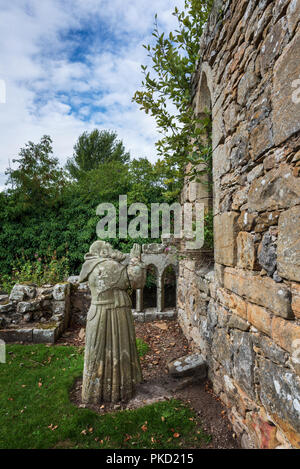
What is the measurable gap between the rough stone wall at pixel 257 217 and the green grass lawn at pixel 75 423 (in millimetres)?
565

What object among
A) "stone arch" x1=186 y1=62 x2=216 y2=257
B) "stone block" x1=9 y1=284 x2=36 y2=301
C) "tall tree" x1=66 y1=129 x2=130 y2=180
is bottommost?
"stone block" x1=9 y1=284 x2=36 y2=301

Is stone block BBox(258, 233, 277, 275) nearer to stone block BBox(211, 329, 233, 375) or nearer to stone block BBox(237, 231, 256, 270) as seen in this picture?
stone block BBox(237, 231, 256, 270)

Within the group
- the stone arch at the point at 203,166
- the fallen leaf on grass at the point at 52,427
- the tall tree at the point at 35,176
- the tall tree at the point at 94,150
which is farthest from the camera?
the tall tree at the point at 94,150

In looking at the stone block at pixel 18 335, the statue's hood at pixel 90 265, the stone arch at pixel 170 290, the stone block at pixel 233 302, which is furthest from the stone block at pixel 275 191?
the stone arch at pixel 170 290

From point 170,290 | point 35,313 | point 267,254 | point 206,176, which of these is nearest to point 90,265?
point 267,254

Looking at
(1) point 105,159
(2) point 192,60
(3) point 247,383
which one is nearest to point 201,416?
(3) point 247,383

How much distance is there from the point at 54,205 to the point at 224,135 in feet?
23.9

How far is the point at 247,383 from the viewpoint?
199 cm

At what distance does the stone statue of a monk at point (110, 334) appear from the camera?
2.80m

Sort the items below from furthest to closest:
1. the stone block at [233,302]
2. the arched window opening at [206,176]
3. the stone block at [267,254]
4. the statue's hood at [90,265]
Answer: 1. the arched window opening at [206,176]
2. the statue's hood at [90,265]
3. the stone block at [233,302]
4. the stone block at [267,254]

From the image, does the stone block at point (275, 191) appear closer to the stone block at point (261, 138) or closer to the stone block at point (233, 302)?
the stone block at point (261, 138)

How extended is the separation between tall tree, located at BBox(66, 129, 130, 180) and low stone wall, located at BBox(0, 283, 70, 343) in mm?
13034

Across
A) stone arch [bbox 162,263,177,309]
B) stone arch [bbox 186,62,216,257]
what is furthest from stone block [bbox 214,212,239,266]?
stone arch [bbox 162,263,177,309]

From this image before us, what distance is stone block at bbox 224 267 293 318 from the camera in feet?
4.90
